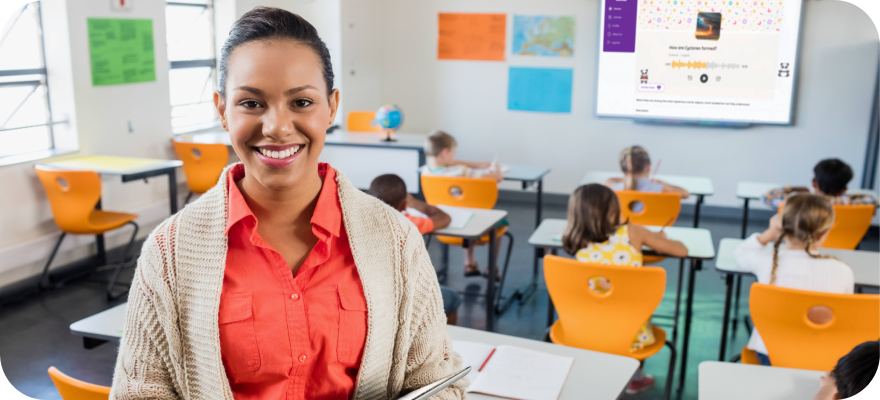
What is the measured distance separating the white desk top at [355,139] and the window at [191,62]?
18 centimetres

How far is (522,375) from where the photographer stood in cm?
174

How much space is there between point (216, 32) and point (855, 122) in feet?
17.5

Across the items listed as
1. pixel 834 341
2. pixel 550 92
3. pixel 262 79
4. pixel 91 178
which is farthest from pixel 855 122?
pixel 262 79

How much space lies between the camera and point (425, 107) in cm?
704

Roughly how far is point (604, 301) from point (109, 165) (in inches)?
128

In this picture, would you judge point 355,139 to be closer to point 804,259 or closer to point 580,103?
point 580,103

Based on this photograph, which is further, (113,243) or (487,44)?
(487,44)

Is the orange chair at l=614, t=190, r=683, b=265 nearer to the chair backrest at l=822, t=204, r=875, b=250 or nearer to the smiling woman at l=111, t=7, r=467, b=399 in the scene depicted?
the chair backrest at l=822, t=204, r=875, b=250

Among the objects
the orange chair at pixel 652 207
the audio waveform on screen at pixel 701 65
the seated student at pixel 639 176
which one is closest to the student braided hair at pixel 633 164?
the seated student at pixel 639 176

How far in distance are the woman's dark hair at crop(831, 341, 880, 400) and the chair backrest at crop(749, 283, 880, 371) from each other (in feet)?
1.97

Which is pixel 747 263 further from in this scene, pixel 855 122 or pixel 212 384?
pixel 855 122

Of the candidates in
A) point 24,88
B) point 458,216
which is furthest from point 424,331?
point 24,88

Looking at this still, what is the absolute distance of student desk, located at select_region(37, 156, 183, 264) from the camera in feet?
13.6

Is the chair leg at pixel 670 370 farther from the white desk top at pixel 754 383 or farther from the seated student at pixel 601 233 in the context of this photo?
the white desk top at pixel 754 383
